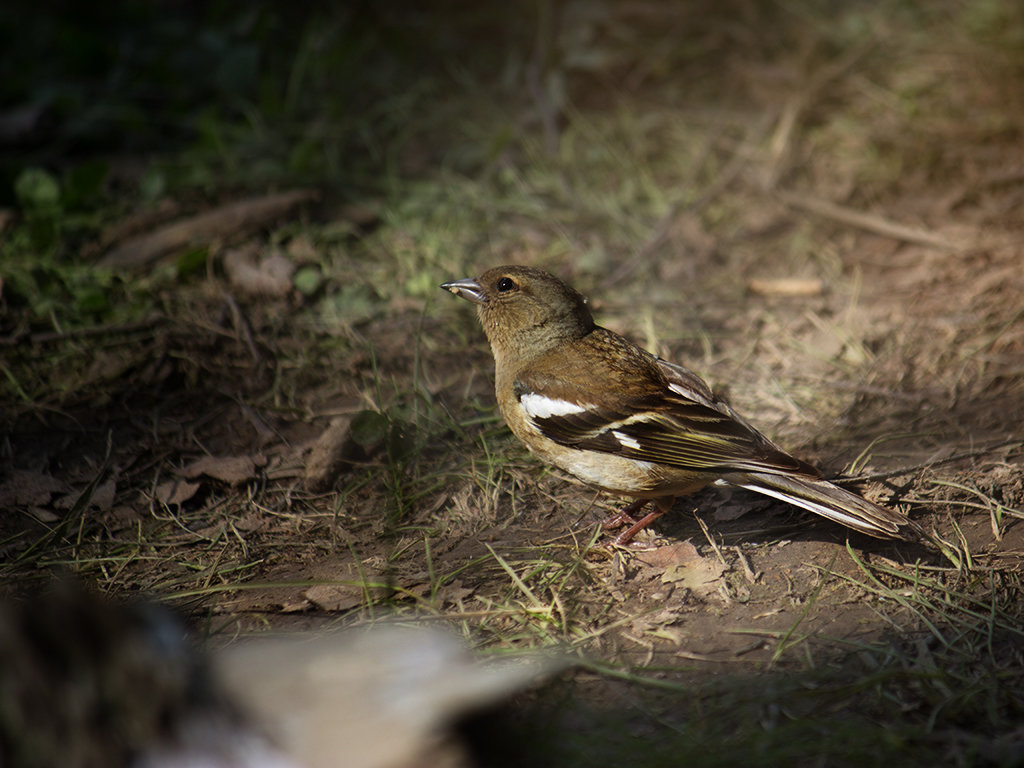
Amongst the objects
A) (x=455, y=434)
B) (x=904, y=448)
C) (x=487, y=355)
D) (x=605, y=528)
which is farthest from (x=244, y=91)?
(x=904, y=448)

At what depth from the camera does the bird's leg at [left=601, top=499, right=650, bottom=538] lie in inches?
152

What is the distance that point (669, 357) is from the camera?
4879mm

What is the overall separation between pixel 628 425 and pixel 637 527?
46 cm

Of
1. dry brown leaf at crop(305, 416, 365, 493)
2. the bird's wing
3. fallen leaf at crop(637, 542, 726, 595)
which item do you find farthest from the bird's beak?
fallen leaf at crop(637, 542, 726, 595)

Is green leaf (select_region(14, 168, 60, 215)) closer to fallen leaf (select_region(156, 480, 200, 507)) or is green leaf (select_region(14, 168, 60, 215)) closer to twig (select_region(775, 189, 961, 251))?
fallen leaf (select_region(156, 480, 200, 507))

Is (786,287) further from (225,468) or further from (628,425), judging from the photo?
(225,468)

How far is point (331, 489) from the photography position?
4059 mm

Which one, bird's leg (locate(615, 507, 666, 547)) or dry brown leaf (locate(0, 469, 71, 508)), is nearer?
bird's leg (locate(615, 507, 666, 547))

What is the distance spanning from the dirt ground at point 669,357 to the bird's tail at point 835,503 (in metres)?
0.18

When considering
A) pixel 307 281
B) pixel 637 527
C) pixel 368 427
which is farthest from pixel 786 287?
pixel 307 281

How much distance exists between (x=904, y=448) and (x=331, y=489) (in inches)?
105

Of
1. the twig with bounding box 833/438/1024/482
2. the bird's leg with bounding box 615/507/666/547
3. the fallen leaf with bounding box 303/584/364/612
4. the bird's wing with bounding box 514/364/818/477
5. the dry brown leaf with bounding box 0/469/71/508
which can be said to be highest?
the bird's wing with bounding box 514/364/818/477

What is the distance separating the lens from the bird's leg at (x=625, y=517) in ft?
12.7

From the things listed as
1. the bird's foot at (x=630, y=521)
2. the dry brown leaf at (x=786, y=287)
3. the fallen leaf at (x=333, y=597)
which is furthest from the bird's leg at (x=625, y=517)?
the dry brown leaf at (x=786, y=287)
